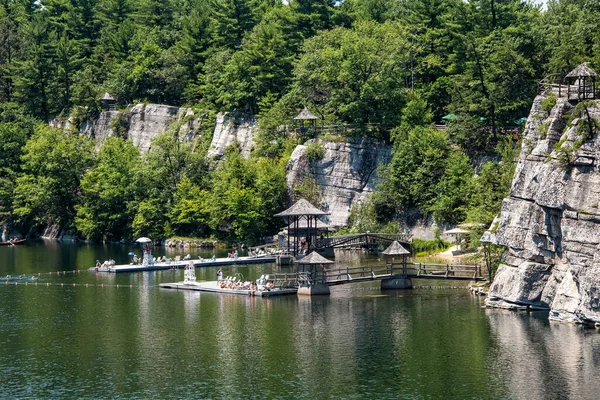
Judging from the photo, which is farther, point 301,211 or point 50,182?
point 50,182

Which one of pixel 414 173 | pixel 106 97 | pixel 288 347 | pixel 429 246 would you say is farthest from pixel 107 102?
pixel 288 347

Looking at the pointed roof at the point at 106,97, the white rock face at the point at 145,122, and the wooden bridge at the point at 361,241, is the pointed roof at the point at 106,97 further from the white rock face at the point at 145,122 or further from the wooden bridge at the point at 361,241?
the wooden bridge at the point at 361,241

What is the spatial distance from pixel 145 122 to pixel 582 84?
71635 millimetres

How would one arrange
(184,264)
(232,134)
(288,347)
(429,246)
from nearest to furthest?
1. (288,347)
2. (184,264)
3. (429,246)
4. (232,134)

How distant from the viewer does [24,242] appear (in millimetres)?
107188

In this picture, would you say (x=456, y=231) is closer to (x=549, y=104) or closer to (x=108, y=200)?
(x=549, y=104)

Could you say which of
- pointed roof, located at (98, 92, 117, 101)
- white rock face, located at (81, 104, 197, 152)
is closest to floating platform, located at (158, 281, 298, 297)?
white rock face, located at (81, 104, 197, 152)

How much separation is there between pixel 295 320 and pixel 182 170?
5023cm

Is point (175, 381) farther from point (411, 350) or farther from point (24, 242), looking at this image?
point (24, 242)

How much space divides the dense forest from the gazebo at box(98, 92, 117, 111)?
1.02 metres

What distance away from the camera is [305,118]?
9712cm

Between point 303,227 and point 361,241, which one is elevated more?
point 303,227

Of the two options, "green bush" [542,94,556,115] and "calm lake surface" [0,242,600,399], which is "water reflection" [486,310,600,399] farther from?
"green bush" [542,94,556,115]

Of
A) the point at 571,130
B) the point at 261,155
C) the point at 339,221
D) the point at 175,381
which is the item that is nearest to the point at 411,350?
the point at 175,381
